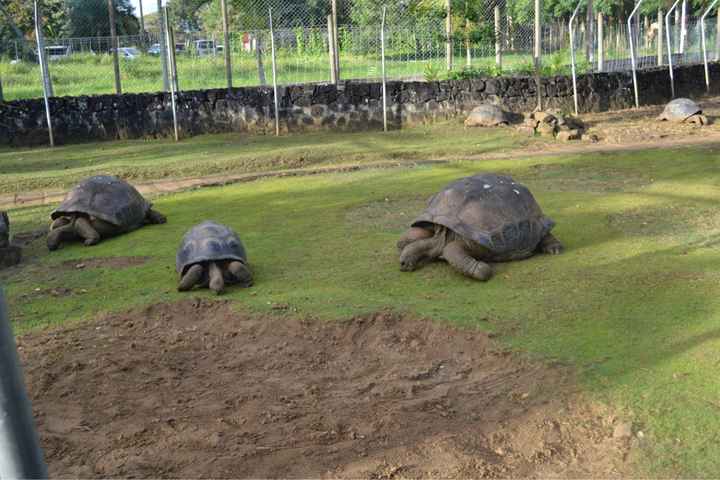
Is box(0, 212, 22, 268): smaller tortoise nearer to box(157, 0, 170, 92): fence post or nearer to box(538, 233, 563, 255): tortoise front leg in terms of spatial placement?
box(538, 233, 563, 255): tortoise front leg

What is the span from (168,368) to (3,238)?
11.6 ft

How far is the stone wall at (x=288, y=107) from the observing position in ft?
49.6

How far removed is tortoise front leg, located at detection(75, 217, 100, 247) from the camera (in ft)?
27.1

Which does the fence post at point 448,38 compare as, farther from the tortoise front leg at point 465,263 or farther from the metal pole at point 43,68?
the tortoise front leg at point 465,263

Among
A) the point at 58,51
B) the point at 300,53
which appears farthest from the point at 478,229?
the point at 58,51

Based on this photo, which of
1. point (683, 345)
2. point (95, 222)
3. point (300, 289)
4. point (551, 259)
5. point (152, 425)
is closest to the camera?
point (152, 425)

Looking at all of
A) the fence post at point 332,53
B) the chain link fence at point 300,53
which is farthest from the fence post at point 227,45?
the fence post at point 332,53

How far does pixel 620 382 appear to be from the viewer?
4207 millimetres

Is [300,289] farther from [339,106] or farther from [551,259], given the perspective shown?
[339,106]

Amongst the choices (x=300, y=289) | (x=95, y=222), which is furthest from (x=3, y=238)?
(x=300, y=289)

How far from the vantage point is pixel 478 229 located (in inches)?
252

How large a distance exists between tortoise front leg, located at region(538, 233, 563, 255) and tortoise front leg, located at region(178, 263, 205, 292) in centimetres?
286

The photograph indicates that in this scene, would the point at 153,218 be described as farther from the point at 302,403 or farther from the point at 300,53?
the point at 300,53

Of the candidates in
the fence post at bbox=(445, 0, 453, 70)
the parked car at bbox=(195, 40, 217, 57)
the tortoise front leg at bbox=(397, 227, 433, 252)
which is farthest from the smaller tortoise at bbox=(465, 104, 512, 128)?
the tortoise front leg at bbox=(397, 227, 433, 252)
